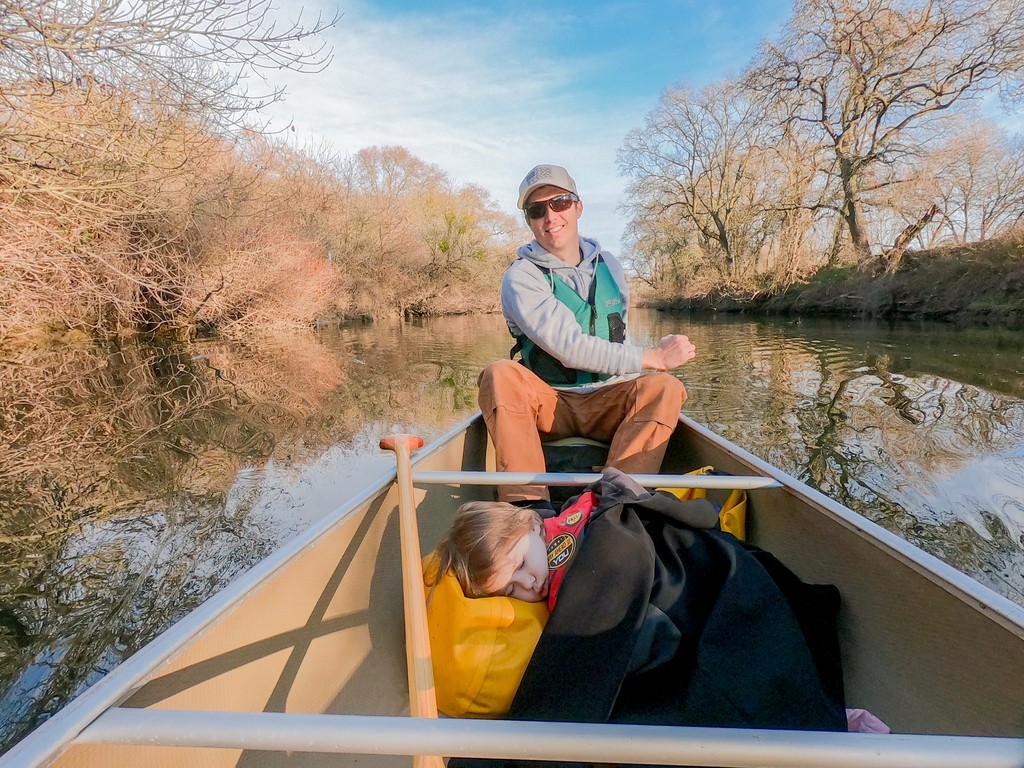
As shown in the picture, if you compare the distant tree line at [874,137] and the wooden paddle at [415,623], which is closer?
the wooden paddle at [415,623]

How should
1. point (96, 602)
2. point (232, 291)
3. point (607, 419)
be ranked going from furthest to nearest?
point (232, 291) < point (607, 419) < point (96, 602)

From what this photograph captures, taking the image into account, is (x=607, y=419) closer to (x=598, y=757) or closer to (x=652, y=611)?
(x=652, y=611)

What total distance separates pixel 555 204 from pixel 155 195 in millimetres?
6035

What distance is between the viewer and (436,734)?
737 mm

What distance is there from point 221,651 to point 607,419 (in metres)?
1.75

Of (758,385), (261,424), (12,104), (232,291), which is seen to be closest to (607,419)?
(261,424)

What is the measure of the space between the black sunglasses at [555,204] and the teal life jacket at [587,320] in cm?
26

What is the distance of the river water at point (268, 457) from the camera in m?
2.28

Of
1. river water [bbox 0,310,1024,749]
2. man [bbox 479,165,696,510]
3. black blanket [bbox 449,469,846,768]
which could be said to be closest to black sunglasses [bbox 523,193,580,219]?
man [bbox 479,165,696,510]

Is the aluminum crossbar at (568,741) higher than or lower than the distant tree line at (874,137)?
lower

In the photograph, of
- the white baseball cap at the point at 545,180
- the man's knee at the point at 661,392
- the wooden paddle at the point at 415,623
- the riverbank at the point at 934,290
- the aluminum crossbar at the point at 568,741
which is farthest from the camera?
the riverbank at the point at 934,290

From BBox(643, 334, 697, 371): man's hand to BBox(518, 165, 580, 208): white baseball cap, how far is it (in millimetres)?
824

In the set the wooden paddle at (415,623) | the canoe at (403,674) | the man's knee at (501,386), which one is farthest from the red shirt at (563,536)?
the man's knee at (501,386)

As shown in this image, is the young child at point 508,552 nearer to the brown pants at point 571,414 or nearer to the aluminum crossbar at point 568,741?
the aluminum crossbar at point 568,741
